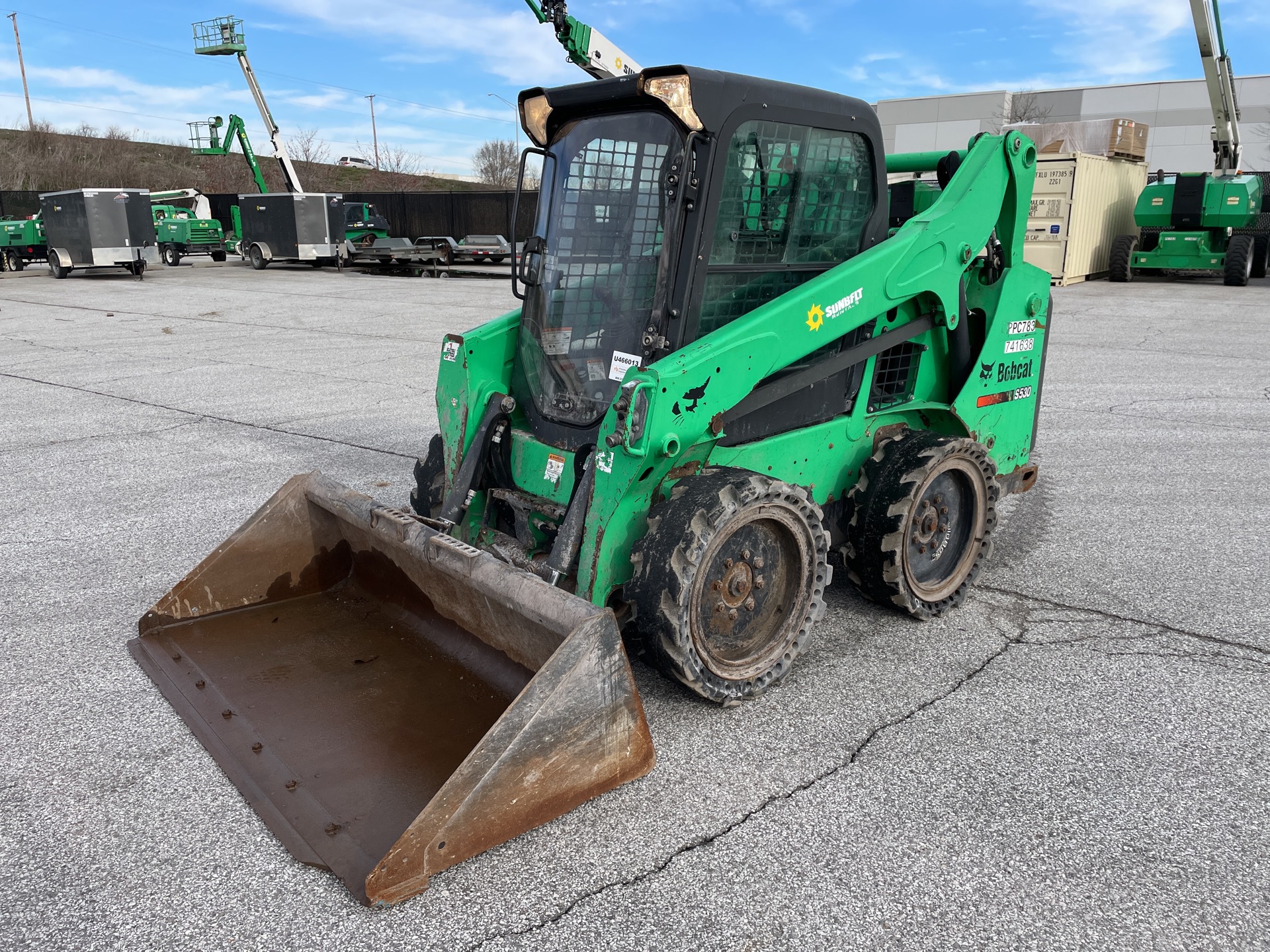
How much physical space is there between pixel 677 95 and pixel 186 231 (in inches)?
1394

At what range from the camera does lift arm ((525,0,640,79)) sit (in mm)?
16219

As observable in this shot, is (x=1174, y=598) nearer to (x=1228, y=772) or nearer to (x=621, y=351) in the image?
(x=1228, y=772)

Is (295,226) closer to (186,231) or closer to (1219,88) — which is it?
(186,231)

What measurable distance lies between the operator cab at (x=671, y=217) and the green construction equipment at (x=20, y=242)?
32602 mm

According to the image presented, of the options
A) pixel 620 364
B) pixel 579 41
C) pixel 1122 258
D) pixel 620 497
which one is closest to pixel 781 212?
pixel 620 364

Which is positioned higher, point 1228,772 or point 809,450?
point 809,450

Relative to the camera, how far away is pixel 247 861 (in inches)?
112

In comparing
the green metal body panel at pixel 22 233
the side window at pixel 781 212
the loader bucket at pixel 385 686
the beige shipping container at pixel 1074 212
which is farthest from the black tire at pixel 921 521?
the green metal body panel at pixel 22 233

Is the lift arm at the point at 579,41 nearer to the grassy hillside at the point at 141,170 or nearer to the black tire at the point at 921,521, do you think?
the black tire at the point at 921,521

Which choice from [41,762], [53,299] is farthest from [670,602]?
[53,299]

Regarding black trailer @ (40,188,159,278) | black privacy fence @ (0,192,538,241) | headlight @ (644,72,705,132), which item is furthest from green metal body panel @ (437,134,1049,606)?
black privacy fence @ (0,192,538,241)

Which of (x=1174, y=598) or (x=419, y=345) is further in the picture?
(x=419, y=345)

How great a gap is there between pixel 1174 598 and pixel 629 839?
329 cm

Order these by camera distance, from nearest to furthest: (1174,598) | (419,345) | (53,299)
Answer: (1174,598) → (419,345) → (53,299)
